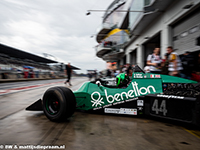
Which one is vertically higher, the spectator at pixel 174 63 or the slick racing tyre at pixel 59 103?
the spectator at pixel 174 63

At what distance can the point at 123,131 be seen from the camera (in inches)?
95.0

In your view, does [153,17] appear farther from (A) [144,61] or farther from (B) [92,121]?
(B) [92,121]

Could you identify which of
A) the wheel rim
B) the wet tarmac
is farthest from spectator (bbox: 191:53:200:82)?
the wheel rim

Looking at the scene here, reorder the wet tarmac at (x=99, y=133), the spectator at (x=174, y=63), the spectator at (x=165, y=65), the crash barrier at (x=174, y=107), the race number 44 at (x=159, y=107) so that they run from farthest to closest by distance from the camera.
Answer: the spectator at (x=165, y=65)
the spectator at (x=174, y=63)
the race number 44 at (x=159, y=107)
the crash barrier at (x=174, y=107)
the wet tarmac at (x=99, y=133)

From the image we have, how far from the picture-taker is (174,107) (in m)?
2.54

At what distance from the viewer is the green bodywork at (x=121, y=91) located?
10.1 ft

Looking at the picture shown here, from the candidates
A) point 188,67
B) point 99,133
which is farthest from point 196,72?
point 99,133

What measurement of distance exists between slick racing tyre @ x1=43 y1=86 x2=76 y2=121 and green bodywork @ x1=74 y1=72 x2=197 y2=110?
1.78ft

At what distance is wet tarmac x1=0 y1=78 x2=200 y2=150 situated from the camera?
1.95m

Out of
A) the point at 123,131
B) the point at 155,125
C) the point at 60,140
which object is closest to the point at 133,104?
the point at 155,125

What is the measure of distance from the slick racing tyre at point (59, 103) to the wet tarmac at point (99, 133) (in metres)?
0.15

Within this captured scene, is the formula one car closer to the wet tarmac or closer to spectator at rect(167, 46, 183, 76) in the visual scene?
the wet tarmac

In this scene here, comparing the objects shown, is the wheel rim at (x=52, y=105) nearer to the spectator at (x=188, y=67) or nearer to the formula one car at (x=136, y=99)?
the formula one car at (x=136, y=99)

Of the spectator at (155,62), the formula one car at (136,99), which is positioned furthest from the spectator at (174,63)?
the formula one car at (136,99)
